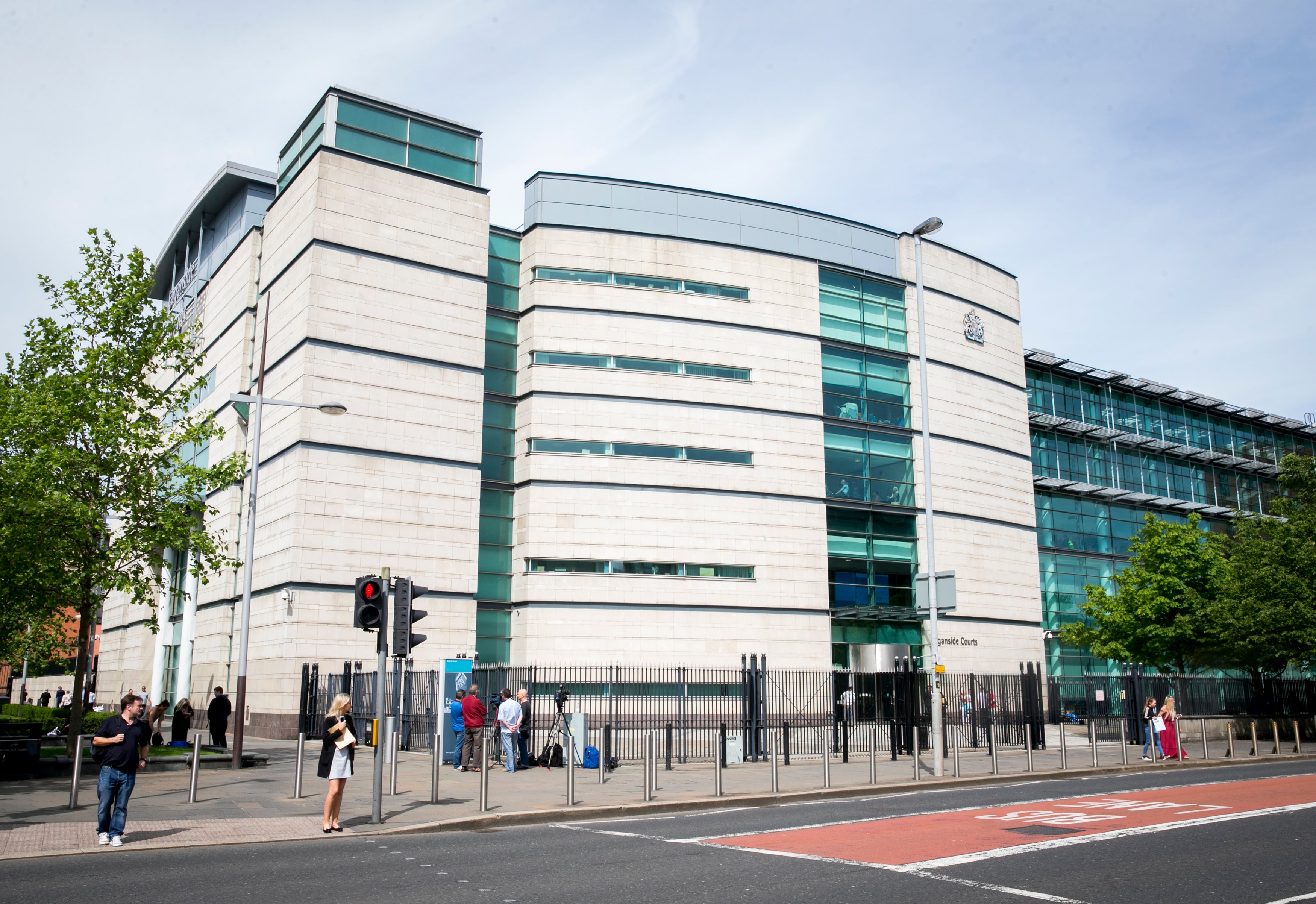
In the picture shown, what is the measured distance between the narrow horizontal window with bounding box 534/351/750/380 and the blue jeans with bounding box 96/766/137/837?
102 ft

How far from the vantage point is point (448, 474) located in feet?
127

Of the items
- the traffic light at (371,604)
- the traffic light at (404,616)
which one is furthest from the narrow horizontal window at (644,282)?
the traffic light at (371,604)

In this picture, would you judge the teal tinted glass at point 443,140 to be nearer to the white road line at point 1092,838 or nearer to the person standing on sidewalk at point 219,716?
the person standing on sidewalk at point 219,716

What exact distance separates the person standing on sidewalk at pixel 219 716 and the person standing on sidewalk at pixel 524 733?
765cm

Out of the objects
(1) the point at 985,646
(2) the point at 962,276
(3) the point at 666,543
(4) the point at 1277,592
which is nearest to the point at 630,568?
(3) the point at 666,543

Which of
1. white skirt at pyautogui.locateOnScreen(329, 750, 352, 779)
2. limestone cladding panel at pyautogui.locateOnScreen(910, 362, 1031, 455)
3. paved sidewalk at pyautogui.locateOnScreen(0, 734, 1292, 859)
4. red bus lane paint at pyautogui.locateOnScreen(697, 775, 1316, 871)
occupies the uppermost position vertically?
limestone cladding panel at pyautogui.locateOnScreen(910, 362, 1031, 455)

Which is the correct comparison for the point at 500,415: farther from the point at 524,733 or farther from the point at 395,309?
the point at 524,733

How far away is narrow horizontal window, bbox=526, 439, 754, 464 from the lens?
4122 centimetres

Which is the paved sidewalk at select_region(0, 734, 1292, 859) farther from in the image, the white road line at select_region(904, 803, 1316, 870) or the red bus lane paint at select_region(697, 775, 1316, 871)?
the white road line at select_region(904, 803, 1316, 870)

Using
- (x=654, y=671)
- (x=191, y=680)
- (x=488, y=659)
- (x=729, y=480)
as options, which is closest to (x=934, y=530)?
(x=729, y=480)

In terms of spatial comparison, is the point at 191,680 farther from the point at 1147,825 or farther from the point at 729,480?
the point at 1147,825

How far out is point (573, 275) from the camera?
43.2 meters

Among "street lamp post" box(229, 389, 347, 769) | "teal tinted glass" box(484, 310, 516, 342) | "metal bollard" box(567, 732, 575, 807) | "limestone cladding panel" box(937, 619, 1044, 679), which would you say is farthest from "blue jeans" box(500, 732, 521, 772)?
"limestone cladding panel" box(937, 619, 1044, 679)

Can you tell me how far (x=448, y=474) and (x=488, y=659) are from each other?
7.85 meters
